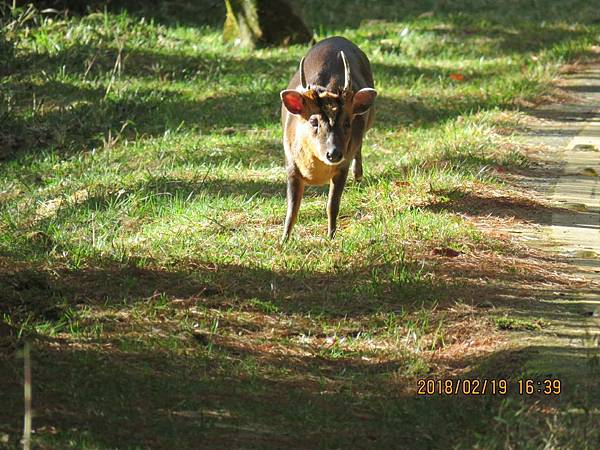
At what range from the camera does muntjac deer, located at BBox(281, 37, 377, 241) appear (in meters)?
7.38

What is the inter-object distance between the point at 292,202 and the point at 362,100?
0.82m

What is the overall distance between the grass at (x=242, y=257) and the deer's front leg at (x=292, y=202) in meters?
0.13

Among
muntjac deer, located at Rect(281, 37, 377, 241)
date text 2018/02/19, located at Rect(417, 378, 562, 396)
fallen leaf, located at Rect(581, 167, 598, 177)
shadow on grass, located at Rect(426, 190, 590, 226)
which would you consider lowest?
fallen leaf, located at Rect(581, 167, 598, 177)

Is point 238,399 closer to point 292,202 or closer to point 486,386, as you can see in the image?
point 486,386

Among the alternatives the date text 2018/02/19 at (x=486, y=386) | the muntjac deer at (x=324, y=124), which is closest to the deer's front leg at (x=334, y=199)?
the muntjac deer at (x=324, y=124)

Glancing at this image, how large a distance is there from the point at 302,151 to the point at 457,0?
11.0m

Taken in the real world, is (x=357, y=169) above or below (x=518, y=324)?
below

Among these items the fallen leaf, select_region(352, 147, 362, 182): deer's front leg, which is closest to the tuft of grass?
select_region(352, 147, 362, 182): deer's front leg

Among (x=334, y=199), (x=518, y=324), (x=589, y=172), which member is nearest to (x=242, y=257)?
(x=334, y=199)

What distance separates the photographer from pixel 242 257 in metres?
7.21

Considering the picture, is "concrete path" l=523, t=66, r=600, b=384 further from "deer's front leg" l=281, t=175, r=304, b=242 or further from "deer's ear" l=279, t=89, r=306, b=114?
"deer's ear" l=279, t=89, r=306, b=114

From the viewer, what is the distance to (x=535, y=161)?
9711mm

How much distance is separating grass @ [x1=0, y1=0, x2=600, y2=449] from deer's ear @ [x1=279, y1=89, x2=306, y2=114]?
87cm

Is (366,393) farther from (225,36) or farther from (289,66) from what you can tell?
(225,36)
